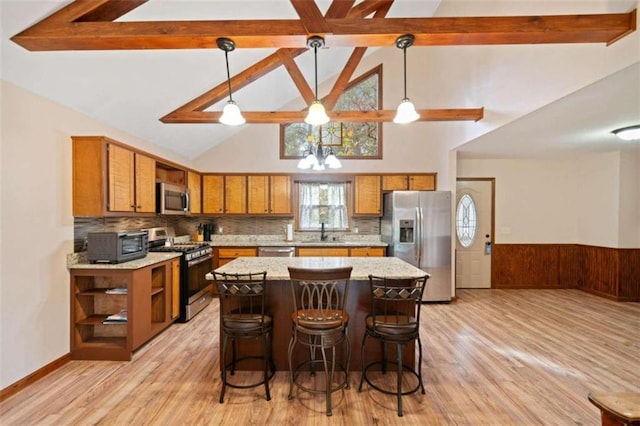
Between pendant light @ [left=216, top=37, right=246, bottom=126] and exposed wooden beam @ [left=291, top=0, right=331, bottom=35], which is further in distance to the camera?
pendant light @ [left=216, top=37, right=246, bottom=126]

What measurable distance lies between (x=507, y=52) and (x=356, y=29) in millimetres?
2344

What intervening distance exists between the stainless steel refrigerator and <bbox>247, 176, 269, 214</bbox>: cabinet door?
2.33 metres

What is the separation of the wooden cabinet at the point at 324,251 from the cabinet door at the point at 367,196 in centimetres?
80

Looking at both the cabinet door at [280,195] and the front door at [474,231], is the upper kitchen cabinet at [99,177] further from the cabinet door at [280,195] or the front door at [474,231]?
the front door at [474,231]

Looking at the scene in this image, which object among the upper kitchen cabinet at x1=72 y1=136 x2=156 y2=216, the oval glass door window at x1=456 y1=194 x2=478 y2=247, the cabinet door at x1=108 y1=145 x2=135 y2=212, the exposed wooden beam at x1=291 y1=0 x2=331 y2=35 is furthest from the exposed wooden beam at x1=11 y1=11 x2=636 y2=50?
the oval glass door window at x1=456 y1=194 x2=478 y2=247

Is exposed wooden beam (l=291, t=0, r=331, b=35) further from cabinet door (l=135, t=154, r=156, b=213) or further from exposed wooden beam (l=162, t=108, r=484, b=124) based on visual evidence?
cabinet door (l=135, t=154, r=156, b=213)

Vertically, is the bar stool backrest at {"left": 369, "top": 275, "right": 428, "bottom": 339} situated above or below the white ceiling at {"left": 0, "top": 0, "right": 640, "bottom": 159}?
below

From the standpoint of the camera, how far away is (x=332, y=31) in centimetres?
210

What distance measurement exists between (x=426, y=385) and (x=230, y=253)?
12.1 ft

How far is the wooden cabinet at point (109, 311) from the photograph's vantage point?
2850mm

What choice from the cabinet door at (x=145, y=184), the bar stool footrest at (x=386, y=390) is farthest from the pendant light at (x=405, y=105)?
the cabinet door at (x=145, y=184)

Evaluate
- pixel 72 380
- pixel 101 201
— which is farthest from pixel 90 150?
pixel 72 380

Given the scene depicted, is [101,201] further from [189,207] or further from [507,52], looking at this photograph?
[507,52]

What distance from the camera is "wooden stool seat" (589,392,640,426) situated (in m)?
1.07
